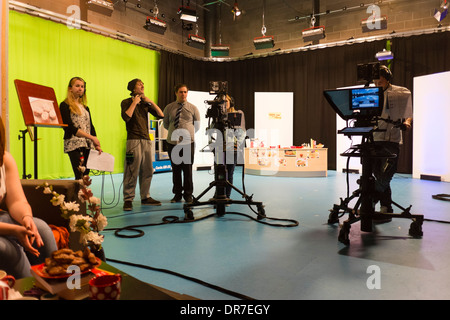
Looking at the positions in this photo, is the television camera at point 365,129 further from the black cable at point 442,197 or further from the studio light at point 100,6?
the studio light at point 100,6

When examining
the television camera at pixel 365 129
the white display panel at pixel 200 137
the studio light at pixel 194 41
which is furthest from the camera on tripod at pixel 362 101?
the white display panel at pixel 200 137

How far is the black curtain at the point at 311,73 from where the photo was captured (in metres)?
7.17

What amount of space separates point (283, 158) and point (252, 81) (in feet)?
11.2

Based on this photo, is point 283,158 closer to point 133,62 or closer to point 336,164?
point 336,164

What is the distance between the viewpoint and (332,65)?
8320mm

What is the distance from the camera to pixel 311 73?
8.62 meters

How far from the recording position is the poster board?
2.51 meters

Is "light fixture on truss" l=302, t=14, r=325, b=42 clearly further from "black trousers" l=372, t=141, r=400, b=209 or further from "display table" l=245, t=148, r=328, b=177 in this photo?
"black trousers" l=372, t=141, r=400, b=209

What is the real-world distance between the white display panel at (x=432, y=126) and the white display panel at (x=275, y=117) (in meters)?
2.94

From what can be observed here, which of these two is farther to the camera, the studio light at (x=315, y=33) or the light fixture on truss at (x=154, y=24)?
the studio light at (x=315, y=33)

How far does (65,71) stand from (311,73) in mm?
5827

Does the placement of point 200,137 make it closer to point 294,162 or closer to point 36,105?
point 294,162

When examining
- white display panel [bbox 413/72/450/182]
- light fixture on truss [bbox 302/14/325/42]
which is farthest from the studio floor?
light fixture on truss [bbox 302/14/325/42]

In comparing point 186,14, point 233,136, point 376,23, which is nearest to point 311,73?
point 376,23
